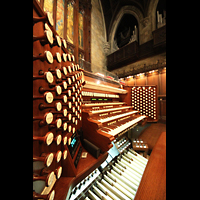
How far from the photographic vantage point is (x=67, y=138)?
844 millimetres

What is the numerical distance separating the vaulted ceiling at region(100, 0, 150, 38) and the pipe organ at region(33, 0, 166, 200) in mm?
7715

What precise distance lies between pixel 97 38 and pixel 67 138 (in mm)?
8259

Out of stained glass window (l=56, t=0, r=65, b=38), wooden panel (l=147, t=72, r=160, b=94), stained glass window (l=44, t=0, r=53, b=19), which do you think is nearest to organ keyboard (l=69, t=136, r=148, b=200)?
wooden panel (l=147, t=72, r=160, b=94)

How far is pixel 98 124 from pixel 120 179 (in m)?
0.99

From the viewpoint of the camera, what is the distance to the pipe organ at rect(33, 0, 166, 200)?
0.57m

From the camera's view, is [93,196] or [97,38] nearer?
[93,196]

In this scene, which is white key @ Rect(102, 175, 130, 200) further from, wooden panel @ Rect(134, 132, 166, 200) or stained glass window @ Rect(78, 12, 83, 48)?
stained glass window @ Rect(78, 12, 83, 48)

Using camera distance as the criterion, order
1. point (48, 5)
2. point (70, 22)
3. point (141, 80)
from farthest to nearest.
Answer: point (141, 80) < point (70, 22) < point (48, 5)

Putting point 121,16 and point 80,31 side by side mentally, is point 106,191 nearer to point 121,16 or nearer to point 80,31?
point 80,31

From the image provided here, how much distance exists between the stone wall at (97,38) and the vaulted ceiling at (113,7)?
1.75 feet

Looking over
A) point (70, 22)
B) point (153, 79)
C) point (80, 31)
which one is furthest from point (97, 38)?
point (153, 79)

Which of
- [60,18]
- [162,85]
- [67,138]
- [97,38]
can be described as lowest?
[67,138]
